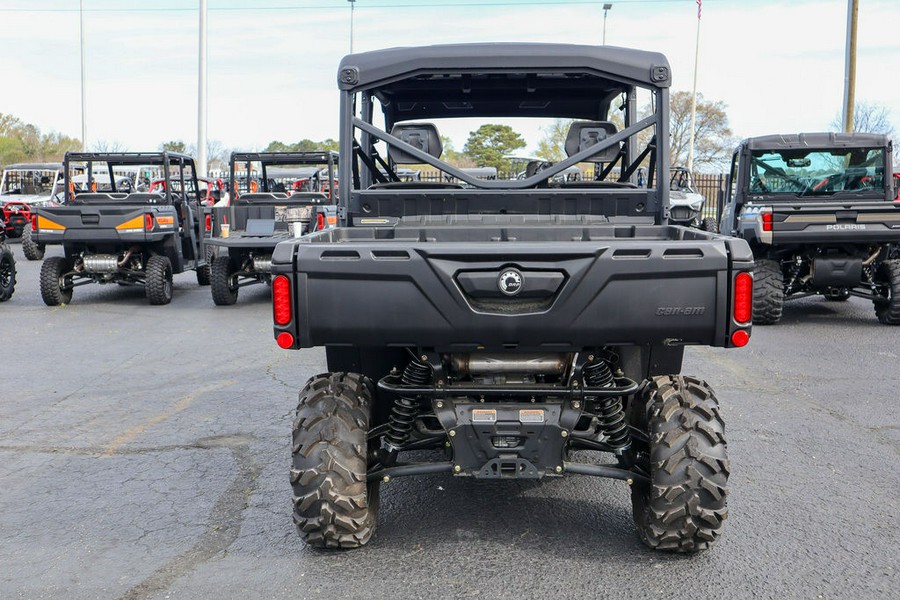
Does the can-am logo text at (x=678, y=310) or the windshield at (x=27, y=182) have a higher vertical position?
the windshield at (x=27, y=182)

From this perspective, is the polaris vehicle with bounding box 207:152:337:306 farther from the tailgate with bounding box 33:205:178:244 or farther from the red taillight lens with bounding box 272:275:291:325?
the red taillight lens with bounding box 272:275:291:325

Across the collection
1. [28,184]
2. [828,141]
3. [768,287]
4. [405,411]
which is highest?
[828,141]

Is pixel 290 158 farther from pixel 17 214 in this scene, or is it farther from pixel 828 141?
pixel 17 214

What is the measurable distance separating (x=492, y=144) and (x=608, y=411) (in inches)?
145

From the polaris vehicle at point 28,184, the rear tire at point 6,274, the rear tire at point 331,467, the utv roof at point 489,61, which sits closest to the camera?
the rear tire at point 331,467

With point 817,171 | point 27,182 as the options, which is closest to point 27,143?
point 27,182

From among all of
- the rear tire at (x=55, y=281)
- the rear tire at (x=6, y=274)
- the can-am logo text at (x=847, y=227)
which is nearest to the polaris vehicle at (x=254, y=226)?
the rear tire at (x=55, y=281)

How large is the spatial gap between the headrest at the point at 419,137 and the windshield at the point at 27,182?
2160 centimetres

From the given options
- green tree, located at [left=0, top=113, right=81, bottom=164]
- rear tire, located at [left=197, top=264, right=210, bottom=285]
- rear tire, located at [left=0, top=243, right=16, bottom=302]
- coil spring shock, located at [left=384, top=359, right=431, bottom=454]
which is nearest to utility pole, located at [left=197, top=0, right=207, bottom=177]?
rear tire, located at [left=197, top=264, right=210, bottom=285]

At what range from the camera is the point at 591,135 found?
17.4 feet

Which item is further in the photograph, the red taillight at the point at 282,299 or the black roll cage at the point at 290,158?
the black roll cage at the point at 290,158

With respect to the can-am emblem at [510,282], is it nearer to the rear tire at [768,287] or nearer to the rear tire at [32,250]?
the rear tire at [768,287]

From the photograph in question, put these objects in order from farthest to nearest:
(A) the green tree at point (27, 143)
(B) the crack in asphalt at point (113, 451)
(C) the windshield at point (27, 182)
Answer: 1. (A) the green tree at point (27, 143)
2. (C) the windshield at point (27, 182)
3. (B) the crack in asphalt at point (113, 451)

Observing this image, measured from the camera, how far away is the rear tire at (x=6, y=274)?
1244cm
